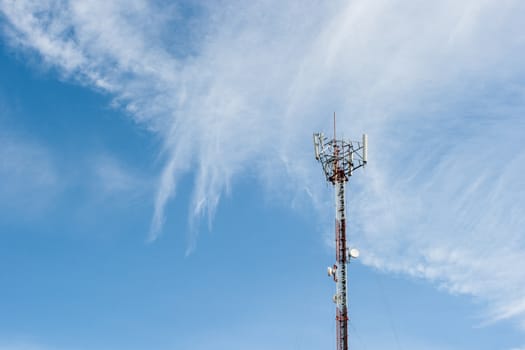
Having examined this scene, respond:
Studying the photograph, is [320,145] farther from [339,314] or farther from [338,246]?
[339,314]

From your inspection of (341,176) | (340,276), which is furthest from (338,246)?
(341,176)

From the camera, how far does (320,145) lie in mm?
69312

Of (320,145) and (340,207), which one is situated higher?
(320,145)

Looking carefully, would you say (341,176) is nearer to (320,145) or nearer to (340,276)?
(320,145)

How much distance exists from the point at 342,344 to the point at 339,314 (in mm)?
2786

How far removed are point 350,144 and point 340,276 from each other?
13341mm

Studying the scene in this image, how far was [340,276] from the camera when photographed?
213 ft

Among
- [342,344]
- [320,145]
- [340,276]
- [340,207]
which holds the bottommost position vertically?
[342,344]

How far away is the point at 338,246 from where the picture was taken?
217 feet

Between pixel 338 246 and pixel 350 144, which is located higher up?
pixel 350 144

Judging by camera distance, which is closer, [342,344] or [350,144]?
[342,344]

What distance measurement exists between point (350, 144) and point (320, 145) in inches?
118

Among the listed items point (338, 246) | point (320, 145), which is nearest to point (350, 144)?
point (320, 145)

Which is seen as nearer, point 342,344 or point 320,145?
point 342,344
